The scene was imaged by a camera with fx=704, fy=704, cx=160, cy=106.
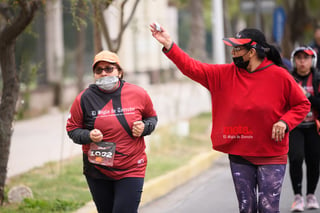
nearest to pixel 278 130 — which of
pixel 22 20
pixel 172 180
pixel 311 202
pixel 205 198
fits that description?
pixel 311 202

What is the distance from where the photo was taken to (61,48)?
2338cm

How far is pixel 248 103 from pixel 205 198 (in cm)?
389

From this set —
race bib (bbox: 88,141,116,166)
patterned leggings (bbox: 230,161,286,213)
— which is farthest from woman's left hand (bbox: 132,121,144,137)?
patterned leggings (bbox: 230,161,286,213)

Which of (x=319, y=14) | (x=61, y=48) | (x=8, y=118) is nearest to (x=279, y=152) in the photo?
(x=8, y=118)

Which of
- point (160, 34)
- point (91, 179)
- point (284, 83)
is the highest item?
point (160, 34)

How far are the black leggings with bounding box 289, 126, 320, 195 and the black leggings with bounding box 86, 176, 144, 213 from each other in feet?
9.23

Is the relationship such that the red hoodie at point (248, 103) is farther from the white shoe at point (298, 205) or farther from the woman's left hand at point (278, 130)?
the white shoe at point (298, 205)

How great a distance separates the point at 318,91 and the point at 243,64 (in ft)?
7.93

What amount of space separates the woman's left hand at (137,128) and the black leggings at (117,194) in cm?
36

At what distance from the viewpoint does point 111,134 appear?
5.47 m

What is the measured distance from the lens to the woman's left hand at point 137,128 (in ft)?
17.9

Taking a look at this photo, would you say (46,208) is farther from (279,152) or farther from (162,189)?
(279,152)

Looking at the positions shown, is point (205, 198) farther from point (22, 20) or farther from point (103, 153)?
point (103, 153)

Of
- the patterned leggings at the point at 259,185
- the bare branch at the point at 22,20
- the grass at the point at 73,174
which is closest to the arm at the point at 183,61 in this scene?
the patterned leggings at the point at 259,185
